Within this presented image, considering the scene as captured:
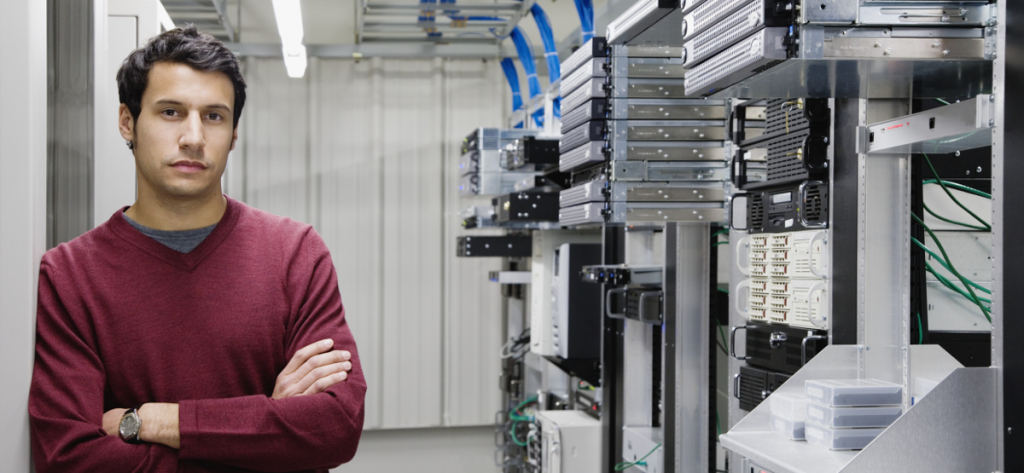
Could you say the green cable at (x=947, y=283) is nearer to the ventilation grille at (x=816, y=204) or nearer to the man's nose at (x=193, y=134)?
the ventilation grille at (x=816, y=204)

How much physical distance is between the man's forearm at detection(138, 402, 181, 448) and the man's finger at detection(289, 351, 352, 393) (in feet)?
0.71

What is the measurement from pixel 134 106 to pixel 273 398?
62 cm

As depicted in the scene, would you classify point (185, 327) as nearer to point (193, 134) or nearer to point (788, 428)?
point (193, 134)

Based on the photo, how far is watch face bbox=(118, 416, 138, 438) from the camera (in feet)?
4.87

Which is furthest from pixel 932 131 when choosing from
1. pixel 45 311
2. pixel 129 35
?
pixel 129 35

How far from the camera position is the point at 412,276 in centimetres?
636

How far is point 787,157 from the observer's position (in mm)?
2621

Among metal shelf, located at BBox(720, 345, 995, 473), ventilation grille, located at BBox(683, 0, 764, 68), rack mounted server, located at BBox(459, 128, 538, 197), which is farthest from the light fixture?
metal shelf, located at BBox(720, 345, 995, 473)

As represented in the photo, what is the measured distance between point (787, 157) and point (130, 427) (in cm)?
201

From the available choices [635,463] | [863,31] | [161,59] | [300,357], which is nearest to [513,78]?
[635,463]

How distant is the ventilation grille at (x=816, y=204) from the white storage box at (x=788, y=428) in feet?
2.00

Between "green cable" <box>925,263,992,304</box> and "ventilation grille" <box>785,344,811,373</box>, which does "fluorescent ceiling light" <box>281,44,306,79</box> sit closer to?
"ventilation grille" <box>785,344,811,373</box>

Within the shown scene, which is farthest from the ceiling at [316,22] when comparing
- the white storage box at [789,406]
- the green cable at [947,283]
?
the white storage box at [789,406]

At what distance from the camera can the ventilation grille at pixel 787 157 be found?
2.54m
